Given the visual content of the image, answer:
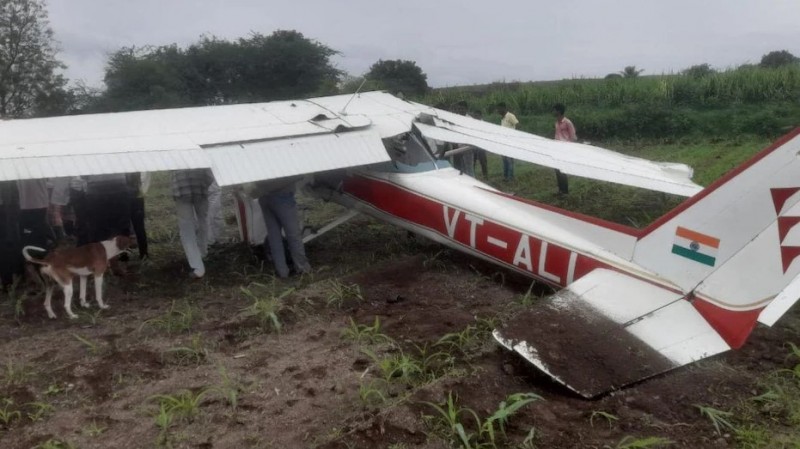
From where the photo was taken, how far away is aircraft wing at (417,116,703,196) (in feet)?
22.4

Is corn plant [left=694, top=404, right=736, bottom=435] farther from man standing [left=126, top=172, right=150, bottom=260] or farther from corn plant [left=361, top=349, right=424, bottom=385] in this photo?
man standing [left=126, top=172, right=150, bottom=260]

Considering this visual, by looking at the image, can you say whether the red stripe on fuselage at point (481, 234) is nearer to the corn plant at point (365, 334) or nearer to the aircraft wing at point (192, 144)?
the aircraft wing at point (192, 144)

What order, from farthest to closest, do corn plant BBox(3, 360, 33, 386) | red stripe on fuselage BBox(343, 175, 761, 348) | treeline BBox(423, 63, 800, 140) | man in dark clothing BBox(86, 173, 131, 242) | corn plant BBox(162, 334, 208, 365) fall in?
treeline BBox(423, 63, 800, 140)
man in dark clothing BBox(86, 173, 131, 242)
corn plant BBox(162, 334, 208, 365)
corn plant BBox(3, 360, 33, 386)
red stripe on fuselage BBox(343, 175, 761, 348)

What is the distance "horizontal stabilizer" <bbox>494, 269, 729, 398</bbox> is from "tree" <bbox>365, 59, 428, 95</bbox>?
34.3 metres

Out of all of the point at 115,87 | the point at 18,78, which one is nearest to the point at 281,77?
the point at 115,87

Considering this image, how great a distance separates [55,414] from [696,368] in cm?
408

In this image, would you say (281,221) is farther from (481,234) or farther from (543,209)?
(543,209)

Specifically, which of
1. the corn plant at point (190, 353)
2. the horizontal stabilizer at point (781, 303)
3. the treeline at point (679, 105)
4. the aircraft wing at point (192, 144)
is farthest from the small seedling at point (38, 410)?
the treeline at point (679, 105)

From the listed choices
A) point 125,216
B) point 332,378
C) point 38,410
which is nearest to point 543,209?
point 332,378

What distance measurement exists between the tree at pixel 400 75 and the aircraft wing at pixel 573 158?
98.8ft

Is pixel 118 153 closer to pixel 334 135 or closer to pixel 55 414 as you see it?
pixel 334 135

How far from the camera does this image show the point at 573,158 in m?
7.44

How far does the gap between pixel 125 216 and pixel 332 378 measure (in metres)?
4.43

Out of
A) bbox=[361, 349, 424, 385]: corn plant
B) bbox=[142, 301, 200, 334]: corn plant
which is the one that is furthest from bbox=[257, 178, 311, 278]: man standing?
bbox=[361, 349, 424, 385]: corn plant
